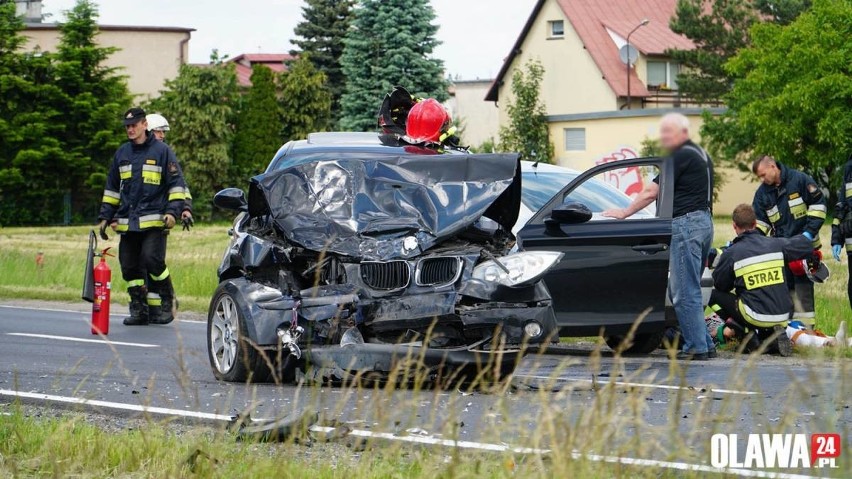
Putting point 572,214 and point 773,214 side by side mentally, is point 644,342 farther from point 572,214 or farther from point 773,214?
point 773,214

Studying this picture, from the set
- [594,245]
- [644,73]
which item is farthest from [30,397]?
[644,73]

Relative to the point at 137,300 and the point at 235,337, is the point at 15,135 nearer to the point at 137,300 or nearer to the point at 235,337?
the point at 137,300

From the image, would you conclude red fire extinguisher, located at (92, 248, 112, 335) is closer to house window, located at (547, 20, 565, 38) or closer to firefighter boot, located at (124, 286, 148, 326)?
firefighter boot, located at (124, 286, 148, 326)

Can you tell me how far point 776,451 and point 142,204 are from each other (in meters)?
8.63

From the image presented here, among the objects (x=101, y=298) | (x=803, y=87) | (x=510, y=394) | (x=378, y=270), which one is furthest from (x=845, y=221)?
(x=803, y=87)

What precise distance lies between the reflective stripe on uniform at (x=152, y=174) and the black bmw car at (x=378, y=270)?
370 cm

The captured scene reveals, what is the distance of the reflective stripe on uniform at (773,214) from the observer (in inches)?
457

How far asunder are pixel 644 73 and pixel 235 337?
2228 inches

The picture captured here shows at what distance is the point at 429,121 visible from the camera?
11148 mm

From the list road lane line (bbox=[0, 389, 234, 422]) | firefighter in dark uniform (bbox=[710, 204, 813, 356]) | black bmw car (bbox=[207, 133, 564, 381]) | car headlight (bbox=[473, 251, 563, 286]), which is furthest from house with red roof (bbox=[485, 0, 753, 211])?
road lane line (bbox=[0, 389, 234, 422])

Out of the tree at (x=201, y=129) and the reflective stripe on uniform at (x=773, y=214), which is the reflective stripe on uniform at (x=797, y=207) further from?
the tree at (x=201, y=129)

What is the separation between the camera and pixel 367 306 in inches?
301

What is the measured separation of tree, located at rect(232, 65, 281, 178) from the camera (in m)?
59.1

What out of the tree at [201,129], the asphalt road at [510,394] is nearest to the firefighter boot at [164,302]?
the asphalt road at [510,394]
